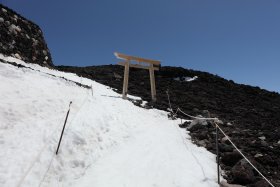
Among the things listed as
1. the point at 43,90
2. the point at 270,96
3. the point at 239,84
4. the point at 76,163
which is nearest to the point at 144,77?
the point at 239,84

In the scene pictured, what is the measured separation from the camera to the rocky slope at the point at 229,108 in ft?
31.9

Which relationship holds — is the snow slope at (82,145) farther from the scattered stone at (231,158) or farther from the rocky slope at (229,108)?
the rocky slope at (229,108)

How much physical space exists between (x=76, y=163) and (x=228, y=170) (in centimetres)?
464

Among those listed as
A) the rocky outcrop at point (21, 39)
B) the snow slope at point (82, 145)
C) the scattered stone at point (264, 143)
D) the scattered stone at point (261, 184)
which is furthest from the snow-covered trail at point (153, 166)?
the rocky outcrop at point (21, 39)

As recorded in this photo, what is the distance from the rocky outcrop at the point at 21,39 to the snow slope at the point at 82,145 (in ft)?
19.2

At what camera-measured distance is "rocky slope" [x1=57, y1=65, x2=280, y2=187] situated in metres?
9.73

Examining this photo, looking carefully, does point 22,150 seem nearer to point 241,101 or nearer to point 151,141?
point 151,141

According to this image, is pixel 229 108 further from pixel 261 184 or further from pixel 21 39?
pixel 21 39

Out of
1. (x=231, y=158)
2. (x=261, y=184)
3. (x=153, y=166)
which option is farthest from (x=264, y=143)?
(x=153, y=166)

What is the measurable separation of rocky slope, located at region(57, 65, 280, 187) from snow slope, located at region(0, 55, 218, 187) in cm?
74

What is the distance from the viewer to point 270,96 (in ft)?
96.0

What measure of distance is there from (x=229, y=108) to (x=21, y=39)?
51.8ft

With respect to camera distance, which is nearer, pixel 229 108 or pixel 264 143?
pixel 264 143

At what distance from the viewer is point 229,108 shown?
2242cm
